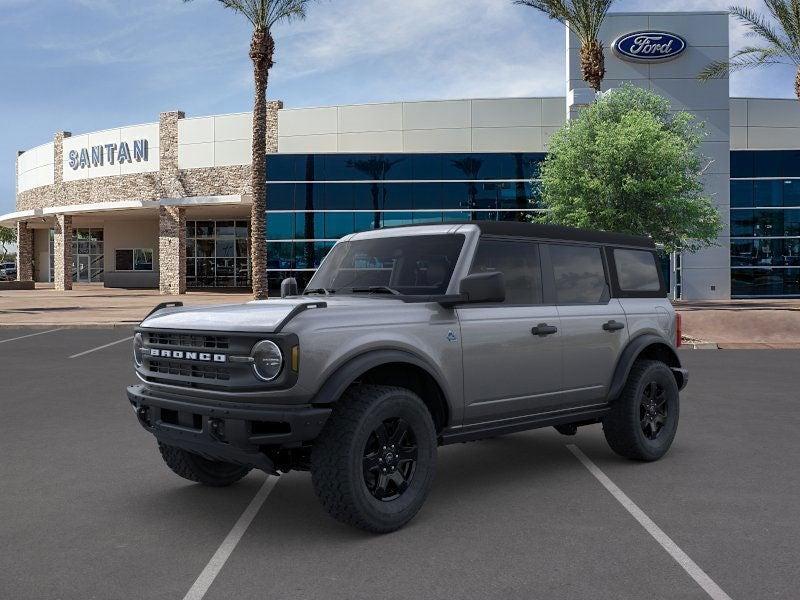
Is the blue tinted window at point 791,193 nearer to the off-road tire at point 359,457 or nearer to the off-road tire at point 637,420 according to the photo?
the off-road tire at point 637,420

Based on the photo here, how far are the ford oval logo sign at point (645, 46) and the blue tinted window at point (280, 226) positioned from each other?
16500 millimetres

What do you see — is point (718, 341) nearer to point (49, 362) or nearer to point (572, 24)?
point (49, 362)

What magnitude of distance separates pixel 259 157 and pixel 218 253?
24240mm

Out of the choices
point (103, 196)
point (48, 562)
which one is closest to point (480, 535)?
point (48, 562)

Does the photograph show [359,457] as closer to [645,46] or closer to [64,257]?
[645,46]

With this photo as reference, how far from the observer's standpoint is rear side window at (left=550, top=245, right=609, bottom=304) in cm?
602

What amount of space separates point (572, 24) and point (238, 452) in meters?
29.4

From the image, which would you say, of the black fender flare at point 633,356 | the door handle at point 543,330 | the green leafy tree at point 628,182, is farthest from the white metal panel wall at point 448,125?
the door handle at point 543,330

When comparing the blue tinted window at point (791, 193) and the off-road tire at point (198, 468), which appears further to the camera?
the blue tinted window at point (791, 193)

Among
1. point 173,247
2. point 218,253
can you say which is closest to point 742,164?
point 173,247

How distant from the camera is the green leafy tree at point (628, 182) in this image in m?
25.6

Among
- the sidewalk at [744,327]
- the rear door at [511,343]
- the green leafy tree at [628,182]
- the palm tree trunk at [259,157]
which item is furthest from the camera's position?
the palm tree trunk at [259,157]

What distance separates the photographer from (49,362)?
1375 cm

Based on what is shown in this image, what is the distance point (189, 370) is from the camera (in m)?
4.79
